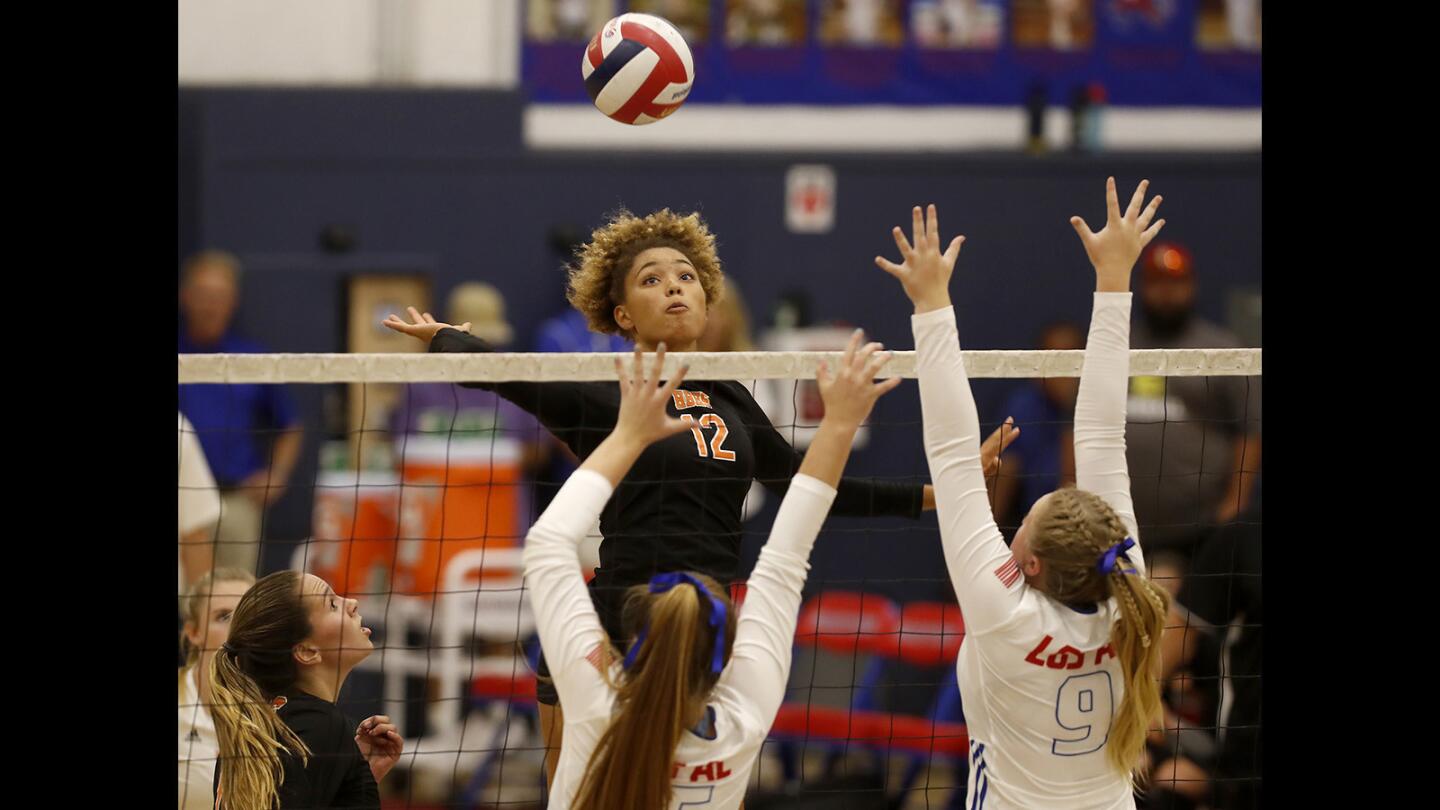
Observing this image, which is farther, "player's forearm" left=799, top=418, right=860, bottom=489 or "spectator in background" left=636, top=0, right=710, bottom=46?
"spectator in background" left=636, top=0, right=710, bottom=46

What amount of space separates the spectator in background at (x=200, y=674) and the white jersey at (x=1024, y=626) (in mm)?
2163

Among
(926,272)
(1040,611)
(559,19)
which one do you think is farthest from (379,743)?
(559,19)

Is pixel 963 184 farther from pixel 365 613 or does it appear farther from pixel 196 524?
pixel 196 524

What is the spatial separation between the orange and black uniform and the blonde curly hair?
12.3 inches

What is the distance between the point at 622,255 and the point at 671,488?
0.71 m

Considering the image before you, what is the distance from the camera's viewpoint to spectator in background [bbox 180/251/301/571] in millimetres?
9016

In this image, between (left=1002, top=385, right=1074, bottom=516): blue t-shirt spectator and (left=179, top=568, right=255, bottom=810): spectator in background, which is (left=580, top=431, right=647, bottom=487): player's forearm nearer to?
(left=179, top=568, right=255, bottom=810): spectator in background

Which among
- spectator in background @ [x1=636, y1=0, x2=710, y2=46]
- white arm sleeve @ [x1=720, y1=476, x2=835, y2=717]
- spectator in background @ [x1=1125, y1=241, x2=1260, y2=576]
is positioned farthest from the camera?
spectator in background @ [x1=636, y1=0, x2=710, y2=46]

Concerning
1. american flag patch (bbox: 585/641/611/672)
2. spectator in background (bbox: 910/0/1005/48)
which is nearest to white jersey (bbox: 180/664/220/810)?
american flag patch (bbox: 585/641/611/672)

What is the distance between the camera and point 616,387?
15.2ft

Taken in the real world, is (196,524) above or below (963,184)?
below

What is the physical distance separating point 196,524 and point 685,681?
3637 millimetres

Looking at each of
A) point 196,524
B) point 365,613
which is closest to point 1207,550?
point 196,524

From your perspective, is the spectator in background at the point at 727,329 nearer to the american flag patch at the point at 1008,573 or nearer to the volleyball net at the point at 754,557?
the volleyball net at the point at 754,557
